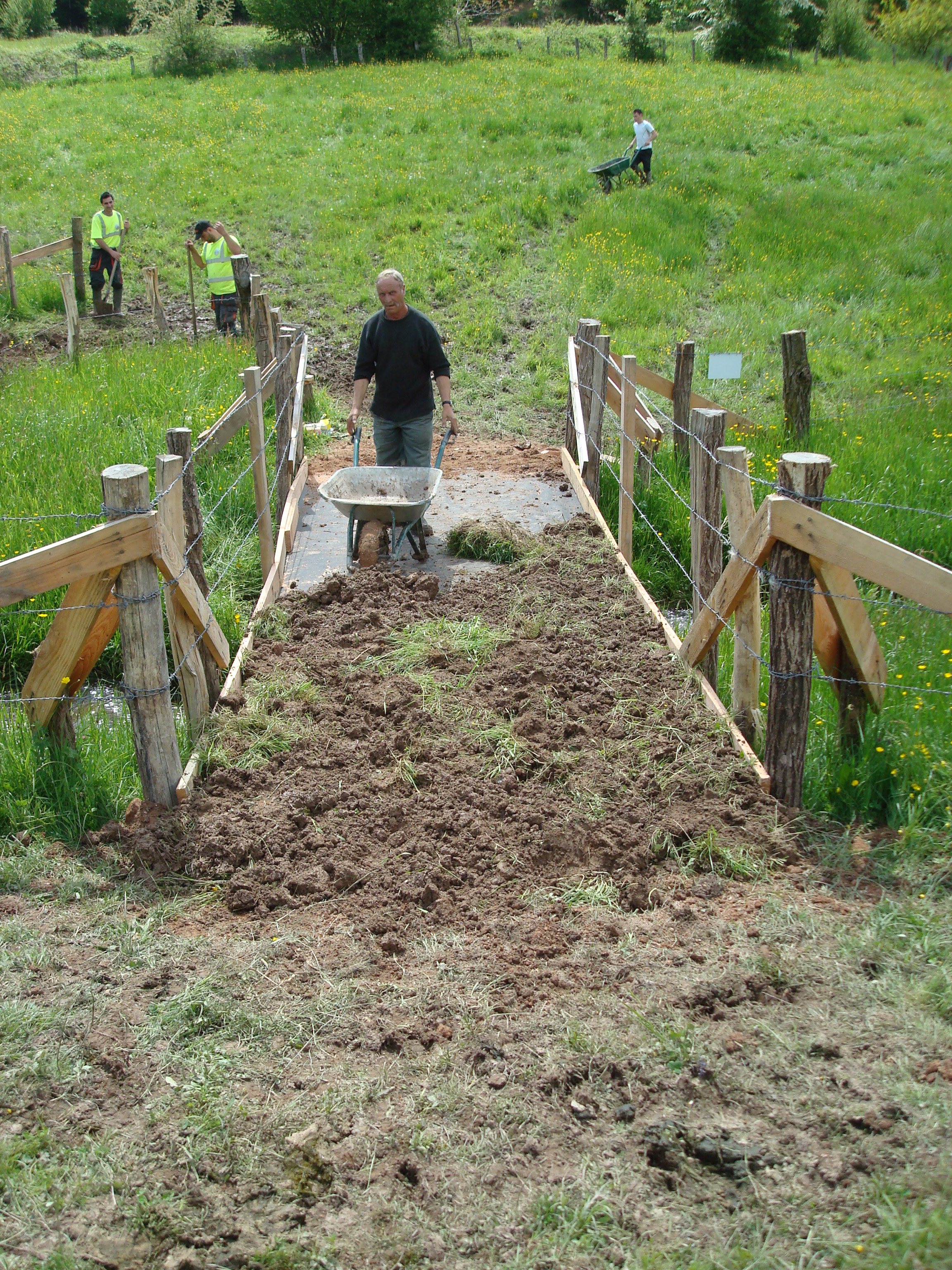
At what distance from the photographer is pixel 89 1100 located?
3053mm

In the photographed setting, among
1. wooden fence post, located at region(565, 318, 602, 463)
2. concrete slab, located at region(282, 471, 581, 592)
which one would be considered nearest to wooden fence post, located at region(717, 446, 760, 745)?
concrete slab, located at region(282, 471, 581, 592)

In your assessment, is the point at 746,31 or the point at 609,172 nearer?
the point at 609,172

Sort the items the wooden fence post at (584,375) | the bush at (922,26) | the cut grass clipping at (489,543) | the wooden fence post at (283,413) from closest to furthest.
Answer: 1. the cut grass clipping at (489,543)
2. the wooden fence post at (283,413)
3. the wooden fence post at (584,375)
4. the bush at (922,26)

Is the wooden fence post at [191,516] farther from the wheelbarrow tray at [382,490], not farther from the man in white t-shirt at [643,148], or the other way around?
the man in white t-shirt at [643,148]

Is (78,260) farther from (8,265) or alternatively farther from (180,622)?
(180,622)

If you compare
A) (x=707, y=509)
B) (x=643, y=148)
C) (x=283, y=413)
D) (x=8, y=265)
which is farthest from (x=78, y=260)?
(x=707, y=509)

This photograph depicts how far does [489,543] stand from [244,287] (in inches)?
291

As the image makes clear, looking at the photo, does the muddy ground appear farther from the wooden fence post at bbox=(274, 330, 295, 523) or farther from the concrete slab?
the wooden fence post at bbox=(274, 330, 295, 523)

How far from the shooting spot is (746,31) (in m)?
36.1

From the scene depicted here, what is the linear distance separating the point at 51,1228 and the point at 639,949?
2.03m

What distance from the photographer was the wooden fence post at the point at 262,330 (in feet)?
30.4

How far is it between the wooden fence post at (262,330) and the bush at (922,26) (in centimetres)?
4364

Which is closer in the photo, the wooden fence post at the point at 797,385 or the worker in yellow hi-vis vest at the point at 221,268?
the wooden fence post at the point at 797,385

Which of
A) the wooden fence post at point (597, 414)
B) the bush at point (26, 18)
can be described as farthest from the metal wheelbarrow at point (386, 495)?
the bush at point (26, 18)
